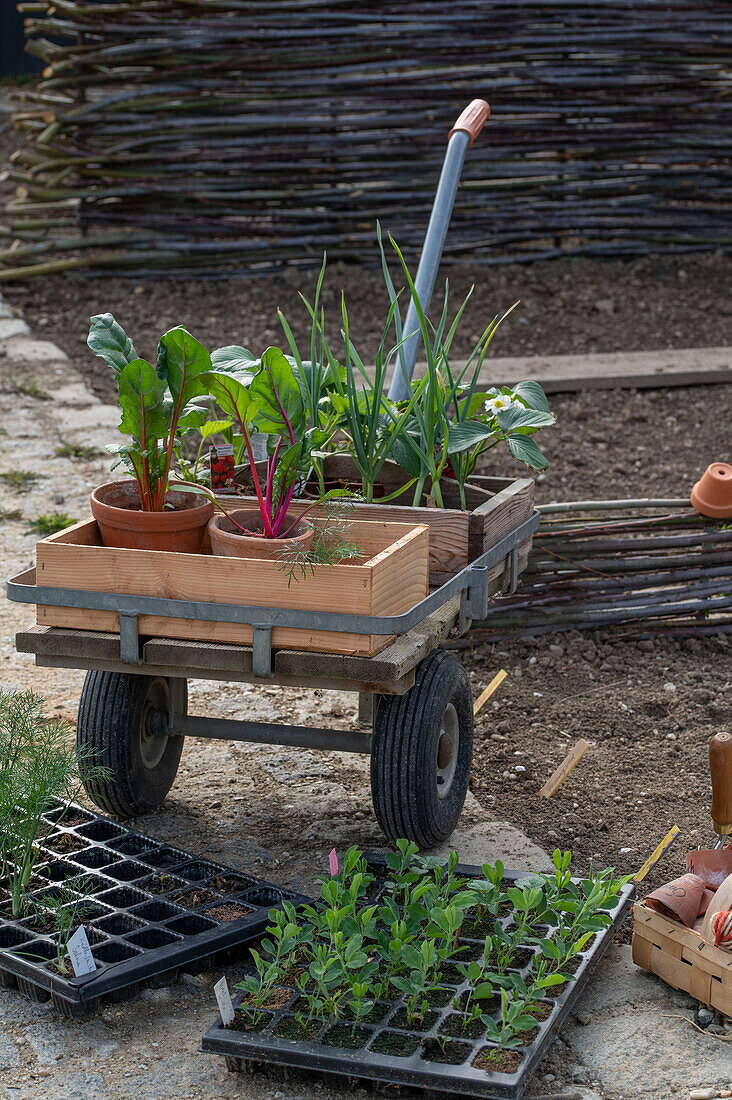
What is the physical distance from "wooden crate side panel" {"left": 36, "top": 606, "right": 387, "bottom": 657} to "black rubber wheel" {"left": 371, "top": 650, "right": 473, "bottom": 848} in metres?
0.22

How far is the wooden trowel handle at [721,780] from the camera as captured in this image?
2514 mm

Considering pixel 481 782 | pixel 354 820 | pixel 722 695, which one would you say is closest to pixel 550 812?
pixel 481 782

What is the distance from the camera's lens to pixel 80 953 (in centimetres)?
213

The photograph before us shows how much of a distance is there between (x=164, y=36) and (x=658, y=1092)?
6925 mm

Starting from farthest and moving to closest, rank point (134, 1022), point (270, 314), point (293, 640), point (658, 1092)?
point (270, 314)
point (293, 640)
point (134, 1022)
point (658, 1092)


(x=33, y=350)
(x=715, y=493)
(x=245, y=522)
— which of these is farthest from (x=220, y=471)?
(x=33, y=350)

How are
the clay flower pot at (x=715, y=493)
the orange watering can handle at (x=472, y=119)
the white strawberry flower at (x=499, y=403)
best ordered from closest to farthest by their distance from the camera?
the white strawberry flower at (x=499, y=403)
the orange watering can handle at (x=472, y=119)
the clay flower pot at (x=715, y=493)

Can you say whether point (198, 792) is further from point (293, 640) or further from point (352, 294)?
point (352, 294)

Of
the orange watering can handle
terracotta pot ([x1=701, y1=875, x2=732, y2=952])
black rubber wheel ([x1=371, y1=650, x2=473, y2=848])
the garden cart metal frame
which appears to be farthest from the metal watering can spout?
terracotta pot ([x1=701, y1=875, x2=732, y2=952])

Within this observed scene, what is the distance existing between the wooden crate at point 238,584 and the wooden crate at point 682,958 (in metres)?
0.72

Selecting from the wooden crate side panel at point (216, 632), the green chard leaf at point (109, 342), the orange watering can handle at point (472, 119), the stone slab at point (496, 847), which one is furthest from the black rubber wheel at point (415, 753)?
the orange watering can handle at point (472, 119)

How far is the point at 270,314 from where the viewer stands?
718 cm

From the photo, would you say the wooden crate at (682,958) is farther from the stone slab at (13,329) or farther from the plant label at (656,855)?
the stone slab at (13,329)

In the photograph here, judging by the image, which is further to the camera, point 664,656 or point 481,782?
point 664,656
